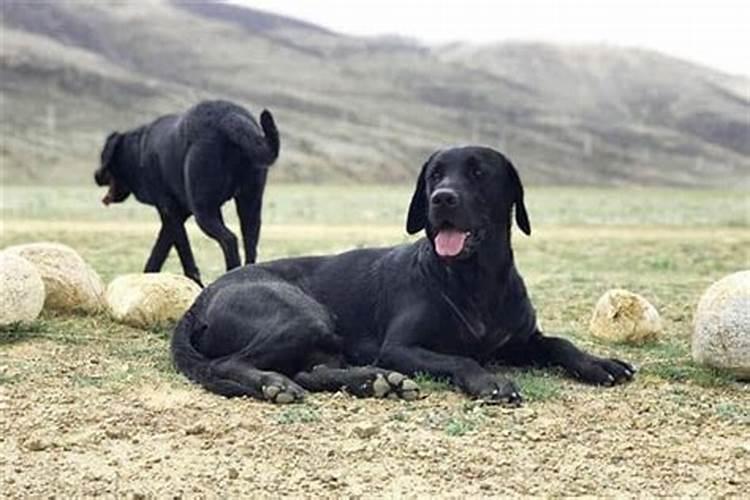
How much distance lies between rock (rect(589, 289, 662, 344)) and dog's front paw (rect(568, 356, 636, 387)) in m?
1.70

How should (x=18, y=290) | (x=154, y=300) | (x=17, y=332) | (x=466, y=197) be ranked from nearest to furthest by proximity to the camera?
(x=466, y=197), (x=18, y=290), (x=17, y=332), (x=154, y=300)

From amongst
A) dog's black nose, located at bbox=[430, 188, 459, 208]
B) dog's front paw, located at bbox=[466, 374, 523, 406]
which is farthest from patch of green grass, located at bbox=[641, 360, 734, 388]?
dog's black nose, located at bbox=[430, 188, 459, 208]

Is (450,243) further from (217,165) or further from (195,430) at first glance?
(217,165)

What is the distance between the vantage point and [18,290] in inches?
344

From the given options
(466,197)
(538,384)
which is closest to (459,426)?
(538,384)

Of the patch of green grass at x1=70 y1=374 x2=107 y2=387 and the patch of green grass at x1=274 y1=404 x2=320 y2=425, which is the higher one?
the patch of green grass at x1=274 y1=404 x2=320 y2=425

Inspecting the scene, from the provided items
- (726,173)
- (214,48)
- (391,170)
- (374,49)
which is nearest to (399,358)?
(391,170)

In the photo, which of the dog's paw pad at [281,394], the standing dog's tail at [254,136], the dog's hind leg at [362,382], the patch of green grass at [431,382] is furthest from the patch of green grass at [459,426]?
the standing dog's tail at [254,136]

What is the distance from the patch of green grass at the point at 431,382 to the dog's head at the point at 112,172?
6562 millimetres

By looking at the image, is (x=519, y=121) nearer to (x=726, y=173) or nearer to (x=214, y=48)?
(x=726, y=173)

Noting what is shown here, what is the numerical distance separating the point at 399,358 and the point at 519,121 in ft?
359

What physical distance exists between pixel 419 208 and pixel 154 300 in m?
2.83

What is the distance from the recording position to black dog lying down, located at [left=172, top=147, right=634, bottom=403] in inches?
284

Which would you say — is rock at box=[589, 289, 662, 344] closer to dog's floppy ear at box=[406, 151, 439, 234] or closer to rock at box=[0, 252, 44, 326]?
dog's floppy ear at box=[406, 151, 439, 234]
